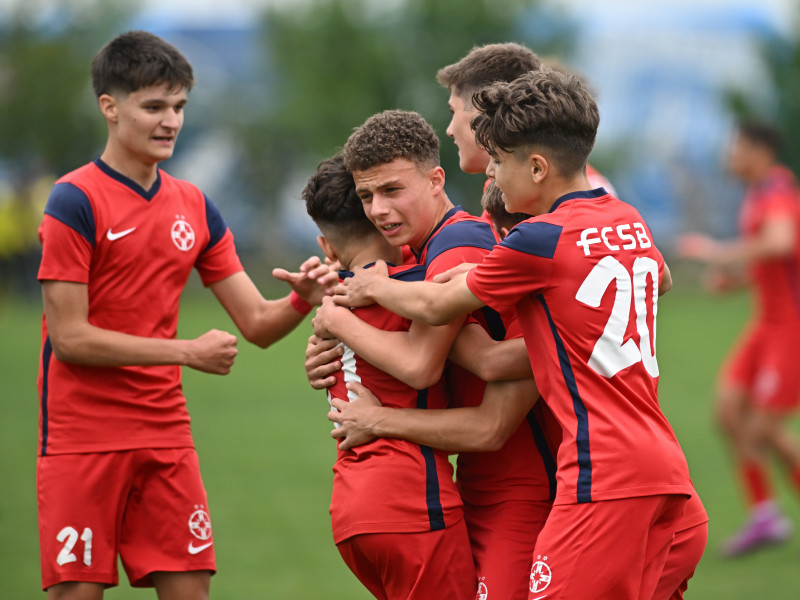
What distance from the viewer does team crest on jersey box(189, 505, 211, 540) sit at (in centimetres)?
416

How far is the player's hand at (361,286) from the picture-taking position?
3357 mm

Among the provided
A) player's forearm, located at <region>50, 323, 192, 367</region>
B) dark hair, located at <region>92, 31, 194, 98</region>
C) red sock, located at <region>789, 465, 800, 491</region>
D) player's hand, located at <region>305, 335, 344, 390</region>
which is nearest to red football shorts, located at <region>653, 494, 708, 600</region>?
player's hand, located at <region>305, 335, 344, 390</region>

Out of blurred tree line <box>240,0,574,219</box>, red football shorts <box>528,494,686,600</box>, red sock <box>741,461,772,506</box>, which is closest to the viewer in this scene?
red football shorts <box>528,494,686,600</box>

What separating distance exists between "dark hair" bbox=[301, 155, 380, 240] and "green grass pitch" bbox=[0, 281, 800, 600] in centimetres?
357

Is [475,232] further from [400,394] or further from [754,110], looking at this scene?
[754,110]

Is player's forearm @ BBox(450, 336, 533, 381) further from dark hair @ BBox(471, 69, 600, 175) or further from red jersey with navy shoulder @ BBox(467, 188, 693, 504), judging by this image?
dark hair @ BBox(471, 69, 600, 175)

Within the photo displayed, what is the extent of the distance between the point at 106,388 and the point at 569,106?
2.21 metres

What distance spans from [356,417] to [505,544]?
2.12 ft

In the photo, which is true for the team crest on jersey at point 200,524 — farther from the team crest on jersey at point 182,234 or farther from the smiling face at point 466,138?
the smiling face at point 466,138

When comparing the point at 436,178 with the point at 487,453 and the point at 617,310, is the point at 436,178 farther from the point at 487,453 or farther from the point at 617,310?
the point at 487,453

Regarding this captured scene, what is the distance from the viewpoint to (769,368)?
8016 mm

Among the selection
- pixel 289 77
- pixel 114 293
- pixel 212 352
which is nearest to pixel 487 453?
pixel 212 352

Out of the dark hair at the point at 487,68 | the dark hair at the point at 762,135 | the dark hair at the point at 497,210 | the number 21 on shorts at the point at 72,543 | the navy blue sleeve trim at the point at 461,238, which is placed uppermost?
the dark hair at the point at 762,135

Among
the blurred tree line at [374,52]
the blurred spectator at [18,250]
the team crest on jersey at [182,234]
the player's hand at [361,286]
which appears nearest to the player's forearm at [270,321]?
the team crest on jersey at [182,234]
